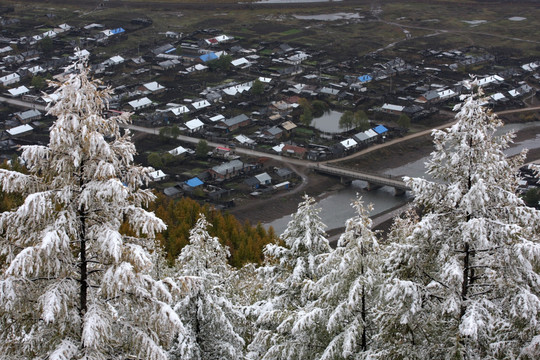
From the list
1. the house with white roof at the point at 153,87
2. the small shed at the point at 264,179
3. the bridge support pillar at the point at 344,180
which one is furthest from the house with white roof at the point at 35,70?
the bridge support pillar at the point at 344,180

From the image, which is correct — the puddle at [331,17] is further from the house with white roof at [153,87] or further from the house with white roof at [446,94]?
the house with white roof at [153,87]

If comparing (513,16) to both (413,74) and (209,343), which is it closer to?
(413,74)

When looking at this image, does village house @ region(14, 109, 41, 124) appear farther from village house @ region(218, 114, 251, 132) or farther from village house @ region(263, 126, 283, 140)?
village house @ region(263, 126, 283, 140)

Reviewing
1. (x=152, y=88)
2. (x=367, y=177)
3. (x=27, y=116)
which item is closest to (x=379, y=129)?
(x=367, y=177)

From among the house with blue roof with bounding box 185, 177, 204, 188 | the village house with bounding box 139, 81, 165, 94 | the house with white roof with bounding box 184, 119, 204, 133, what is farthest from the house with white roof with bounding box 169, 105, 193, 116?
the house with blue roof with bounding box 185, 177, 204, 188

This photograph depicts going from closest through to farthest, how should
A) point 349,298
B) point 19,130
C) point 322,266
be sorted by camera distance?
point 349,298 < point 322,266 < point 19,130

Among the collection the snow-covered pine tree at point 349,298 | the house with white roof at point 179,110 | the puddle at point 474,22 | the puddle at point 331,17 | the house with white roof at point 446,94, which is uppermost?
the snow-covered pine tree at point 349,298

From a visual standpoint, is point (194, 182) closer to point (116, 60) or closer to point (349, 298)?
point (116, 60)
